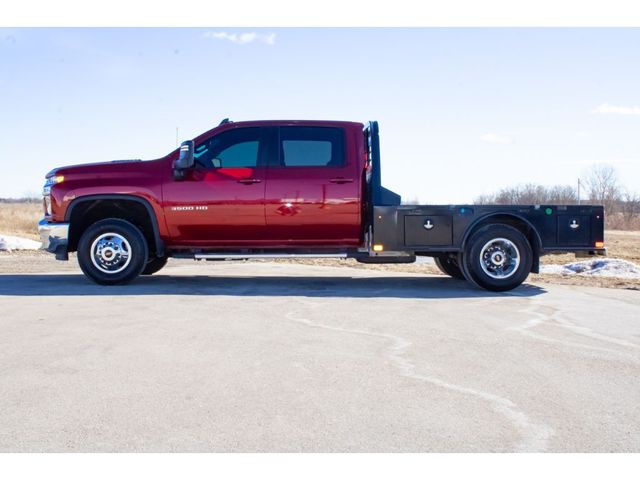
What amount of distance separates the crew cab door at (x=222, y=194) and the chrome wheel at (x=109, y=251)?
65cm

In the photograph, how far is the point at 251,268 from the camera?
1301 cm

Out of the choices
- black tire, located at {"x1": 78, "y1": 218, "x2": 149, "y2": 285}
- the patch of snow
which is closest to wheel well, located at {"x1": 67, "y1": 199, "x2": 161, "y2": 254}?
black tire, located at {"x1": 78, "y1": 218, "x2": 149, "y2": 285}

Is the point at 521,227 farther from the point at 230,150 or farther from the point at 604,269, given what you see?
the point at 604,269

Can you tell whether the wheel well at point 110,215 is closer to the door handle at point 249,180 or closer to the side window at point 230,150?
the side window at point 230,150

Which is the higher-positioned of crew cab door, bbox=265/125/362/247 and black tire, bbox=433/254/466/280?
crew cab door, bbox=265/125/362/247

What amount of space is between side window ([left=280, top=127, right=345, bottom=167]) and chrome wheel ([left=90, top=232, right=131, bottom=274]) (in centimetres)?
237

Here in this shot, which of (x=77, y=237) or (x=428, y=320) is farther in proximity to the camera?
(x=77, y=237)

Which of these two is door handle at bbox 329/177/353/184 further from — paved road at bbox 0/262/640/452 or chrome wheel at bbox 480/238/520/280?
chrome wheel at bbox 480/238/520/280

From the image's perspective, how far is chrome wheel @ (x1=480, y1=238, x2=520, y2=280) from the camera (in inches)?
370

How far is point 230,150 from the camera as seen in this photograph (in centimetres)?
955

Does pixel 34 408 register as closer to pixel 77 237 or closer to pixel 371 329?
pixel 371 329
